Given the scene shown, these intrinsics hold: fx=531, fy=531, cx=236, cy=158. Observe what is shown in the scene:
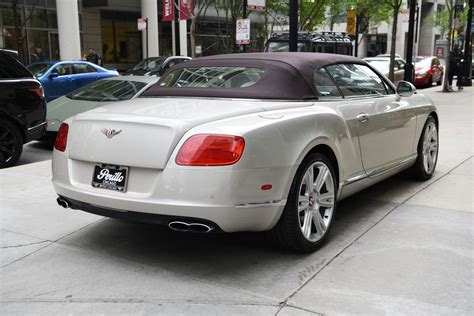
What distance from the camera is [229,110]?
3852mm

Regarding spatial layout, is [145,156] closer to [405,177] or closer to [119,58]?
[405,177]

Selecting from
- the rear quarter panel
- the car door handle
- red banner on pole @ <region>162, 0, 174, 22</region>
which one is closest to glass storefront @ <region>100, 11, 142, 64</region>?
red banner on pole @ <region>162, 0, 174, 22</region>

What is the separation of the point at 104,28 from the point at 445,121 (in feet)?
87.2

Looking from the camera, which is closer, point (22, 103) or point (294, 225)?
point (294, 225)

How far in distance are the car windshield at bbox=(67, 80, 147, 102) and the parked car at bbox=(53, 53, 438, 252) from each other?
12.7ft

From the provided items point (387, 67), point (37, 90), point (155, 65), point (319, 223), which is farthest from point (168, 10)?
point (319, 223)

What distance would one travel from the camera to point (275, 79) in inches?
171

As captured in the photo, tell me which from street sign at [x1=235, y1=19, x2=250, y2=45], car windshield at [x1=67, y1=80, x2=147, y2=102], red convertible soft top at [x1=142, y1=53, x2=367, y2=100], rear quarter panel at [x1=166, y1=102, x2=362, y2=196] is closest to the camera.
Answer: rear quarter panel at [x1=166, y1=102, x2=362, y2=196]

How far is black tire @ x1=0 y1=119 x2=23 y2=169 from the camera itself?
303 inches

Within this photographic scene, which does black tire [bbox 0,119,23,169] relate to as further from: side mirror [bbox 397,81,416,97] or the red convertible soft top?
side mirror [bbox 397,81,416,97]

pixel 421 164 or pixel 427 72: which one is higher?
pixel 427 72

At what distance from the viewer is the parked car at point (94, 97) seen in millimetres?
8938

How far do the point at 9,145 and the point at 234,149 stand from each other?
5437mm

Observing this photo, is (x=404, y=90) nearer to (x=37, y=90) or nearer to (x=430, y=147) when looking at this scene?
(x=430, y=147)
